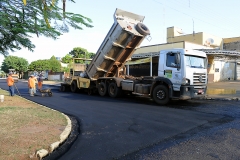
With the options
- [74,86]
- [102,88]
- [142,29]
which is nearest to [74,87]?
[74,86]

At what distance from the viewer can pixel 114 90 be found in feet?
43.2

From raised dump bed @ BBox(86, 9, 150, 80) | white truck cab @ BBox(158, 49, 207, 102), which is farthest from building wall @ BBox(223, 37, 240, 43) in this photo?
white truck cab @ BBox(158, 49, 207, 102)

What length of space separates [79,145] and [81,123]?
2023 mm

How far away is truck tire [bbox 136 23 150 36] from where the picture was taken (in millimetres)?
11359

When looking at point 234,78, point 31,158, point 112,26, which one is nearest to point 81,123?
point 31,158

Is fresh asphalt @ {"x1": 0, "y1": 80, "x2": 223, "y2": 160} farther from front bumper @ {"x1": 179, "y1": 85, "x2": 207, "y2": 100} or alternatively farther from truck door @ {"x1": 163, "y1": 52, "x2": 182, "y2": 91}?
truck door @ {"x1": 163, "y1": 52, "x2": 182, "y2": 91}

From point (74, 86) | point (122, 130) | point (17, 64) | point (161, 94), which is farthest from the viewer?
point (17, 64)

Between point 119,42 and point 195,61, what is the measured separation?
165 inches

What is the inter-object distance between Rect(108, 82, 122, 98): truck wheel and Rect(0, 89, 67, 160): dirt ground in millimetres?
6160

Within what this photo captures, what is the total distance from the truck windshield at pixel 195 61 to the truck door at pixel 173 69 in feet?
1.38

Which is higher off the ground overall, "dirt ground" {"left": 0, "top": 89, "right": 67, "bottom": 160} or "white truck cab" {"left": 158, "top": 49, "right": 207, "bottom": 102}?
"white truck cab" {"left": 158, "top": 49, "right": 207, "bottom": 102}

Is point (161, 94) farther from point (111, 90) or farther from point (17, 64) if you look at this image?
point (17, 64)

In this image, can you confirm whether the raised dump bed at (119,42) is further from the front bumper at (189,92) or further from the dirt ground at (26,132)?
the dirt ground at (26,132)

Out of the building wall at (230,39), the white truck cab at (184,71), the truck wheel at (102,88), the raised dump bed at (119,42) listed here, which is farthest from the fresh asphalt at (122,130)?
the building wall at (230,39)
